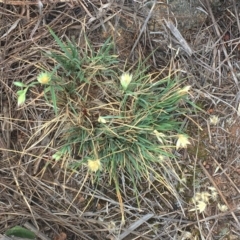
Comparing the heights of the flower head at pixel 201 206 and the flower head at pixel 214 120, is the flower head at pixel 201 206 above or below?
below

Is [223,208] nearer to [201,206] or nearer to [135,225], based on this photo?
[201,206]

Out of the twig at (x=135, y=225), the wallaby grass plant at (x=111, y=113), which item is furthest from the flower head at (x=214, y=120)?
the twig at (x=135, y=225)

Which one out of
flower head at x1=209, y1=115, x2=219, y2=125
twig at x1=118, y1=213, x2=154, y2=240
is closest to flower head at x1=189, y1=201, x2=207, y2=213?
twig at x1=118, y1=213, x2=154, y2=240

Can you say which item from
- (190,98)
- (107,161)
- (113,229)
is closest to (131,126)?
(107,161)

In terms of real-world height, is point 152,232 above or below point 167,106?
below

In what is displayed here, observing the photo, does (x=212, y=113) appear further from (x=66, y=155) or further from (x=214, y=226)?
(x=66, y=155)

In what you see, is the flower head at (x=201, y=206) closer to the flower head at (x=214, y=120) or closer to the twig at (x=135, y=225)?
the twig at (x=135, y=225)

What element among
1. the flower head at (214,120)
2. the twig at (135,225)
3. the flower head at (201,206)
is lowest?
the twig at (135,225)
